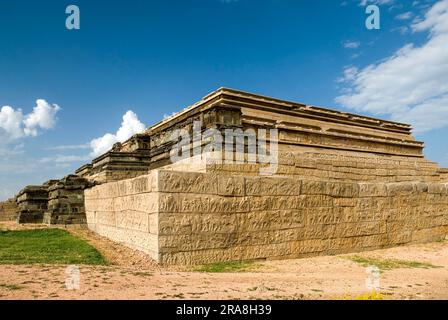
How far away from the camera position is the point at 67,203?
45.4 feet

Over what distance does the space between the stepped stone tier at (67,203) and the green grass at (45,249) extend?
75.8 inches

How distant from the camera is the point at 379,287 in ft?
19.5

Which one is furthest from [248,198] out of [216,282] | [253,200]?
[216,282]

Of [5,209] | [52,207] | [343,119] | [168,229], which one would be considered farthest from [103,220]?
[343,119]

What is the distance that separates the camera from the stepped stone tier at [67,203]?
13.7 metres

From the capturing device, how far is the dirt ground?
15.9 ft

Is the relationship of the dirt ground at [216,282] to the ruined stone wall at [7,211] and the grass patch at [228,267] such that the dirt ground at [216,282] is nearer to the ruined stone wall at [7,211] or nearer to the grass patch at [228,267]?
the grass patch at [228,267]

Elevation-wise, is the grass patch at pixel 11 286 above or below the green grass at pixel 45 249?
above
